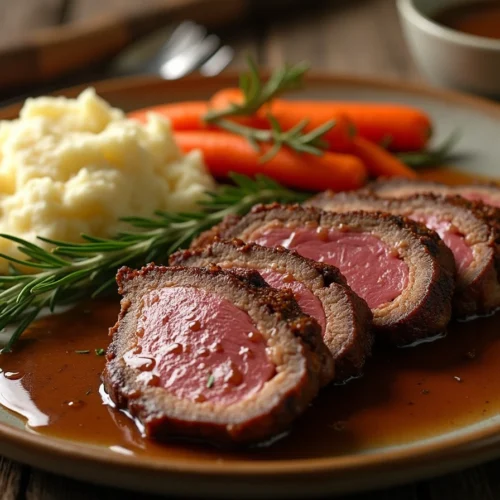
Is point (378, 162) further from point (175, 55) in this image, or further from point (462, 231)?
point (175, 55)

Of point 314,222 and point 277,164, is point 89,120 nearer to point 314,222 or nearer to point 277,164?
point 277,164

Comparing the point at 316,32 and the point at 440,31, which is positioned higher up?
the point at 440,31

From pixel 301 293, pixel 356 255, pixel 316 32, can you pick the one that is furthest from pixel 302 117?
pixel 316 32

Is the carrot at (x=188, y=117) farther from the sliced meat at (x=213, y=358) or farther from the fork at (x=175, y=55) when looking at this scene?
the sliced meat at (x=213, y=358)

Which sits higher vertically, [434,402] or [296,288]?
[296,288]

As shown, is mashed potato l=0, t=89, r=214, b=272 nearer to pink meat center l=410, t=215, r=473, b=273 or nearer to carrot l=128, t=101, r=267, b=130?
carrot l=128, t=101, r=267, b=130

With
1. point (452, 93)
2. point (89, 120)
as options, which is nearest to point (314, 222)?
point (89, 120)
